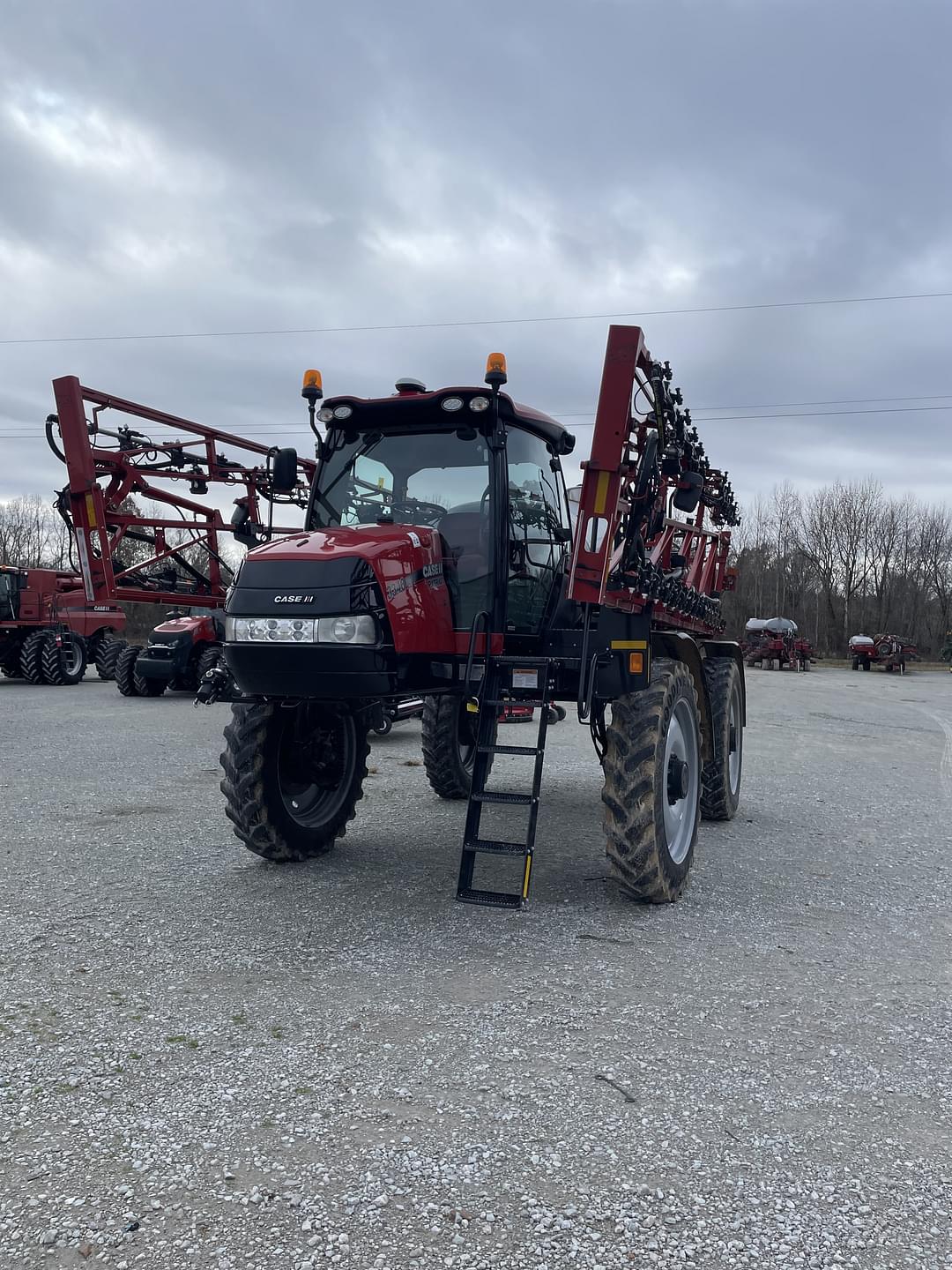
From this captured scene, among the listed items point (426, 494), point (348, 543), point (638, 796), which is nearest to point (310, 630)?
point (348, 543)

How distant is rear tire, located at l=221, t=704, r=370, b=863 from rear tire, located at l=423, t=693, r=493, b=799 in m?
1.46

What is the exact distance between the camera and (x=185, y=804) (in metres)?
7.69

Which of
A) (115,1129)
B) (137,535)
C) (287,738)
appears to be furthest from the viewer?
(137,535)

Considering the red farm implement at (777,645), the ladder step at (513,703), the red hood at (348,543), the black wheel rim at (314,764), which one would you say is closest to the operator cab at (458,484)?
the red hood at (348,543)

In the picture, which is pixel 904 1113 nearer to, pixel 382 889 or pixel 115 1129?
pixel 115 1129

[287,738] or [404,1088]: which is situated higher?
[287,738]

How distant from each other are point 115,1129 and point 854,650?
37843mm

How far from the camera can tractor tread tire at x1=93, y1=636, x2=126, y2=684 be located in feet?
72.3

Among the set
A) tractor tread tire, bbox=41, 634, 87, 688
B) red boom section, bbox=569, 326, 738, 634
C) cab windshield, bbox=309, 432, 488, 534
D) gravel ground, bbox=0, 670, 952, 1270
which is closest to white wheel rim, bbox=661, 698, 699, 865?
gravel ground, bbox=0, 670, 952, 1270

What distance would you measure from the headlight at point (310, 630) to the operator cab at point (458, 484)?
33.7 inches

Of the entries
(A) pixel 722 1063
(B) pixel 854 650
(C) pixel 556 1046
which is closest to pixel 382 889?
(C) pixel 556 1046

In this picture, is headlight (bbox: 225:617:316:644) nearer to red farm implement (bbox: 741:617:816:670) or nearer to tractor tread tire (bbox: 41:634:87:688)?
tractor tread tire (bbox: 41:634:87:688)

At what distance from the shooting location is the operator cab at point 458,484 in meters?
5.29

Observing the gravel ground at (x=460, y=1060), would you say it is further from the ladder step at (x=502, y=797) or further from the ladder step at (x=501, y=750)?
the ladder step at (x=501, y=750)
